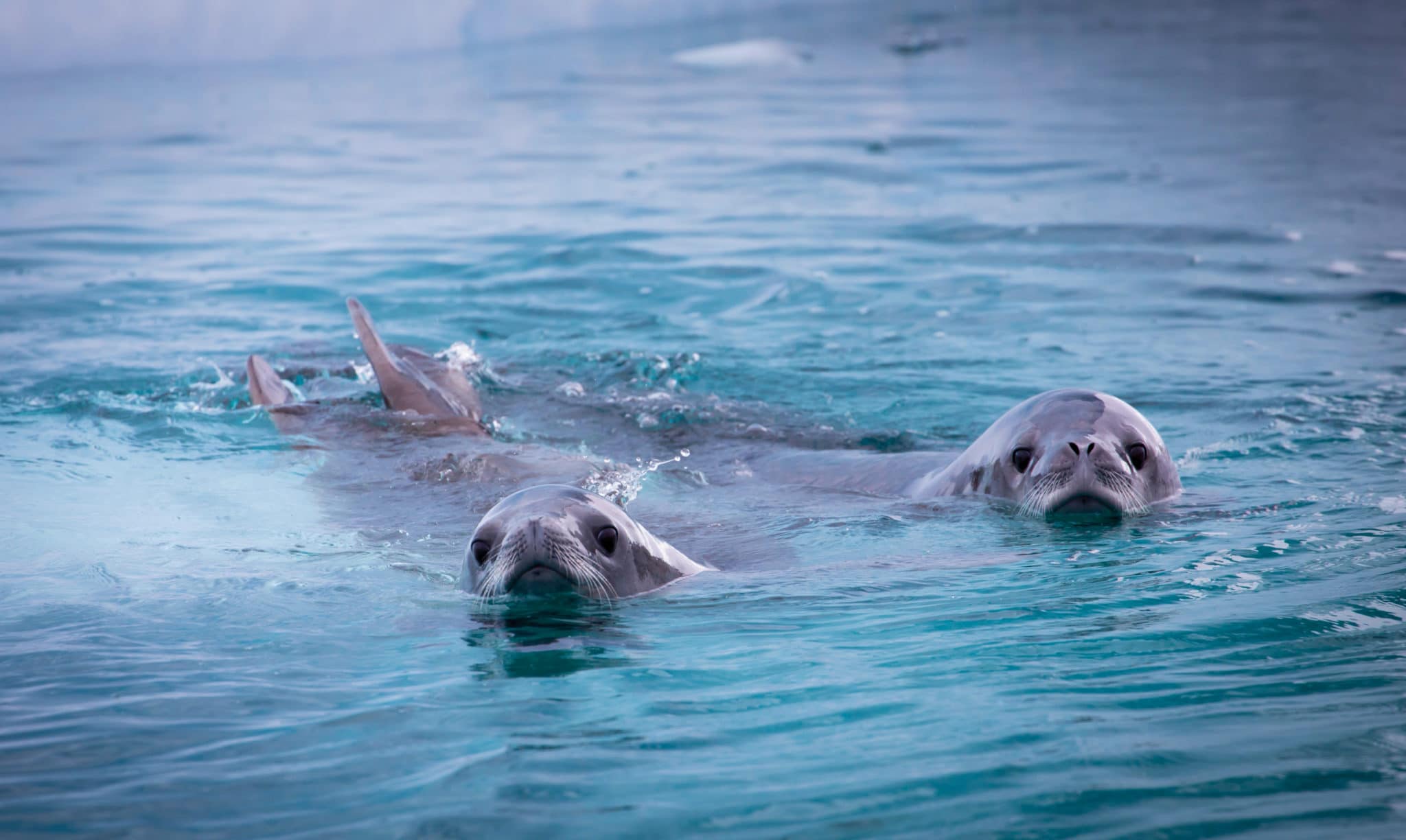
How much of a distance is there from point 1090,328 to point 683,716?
5.93 metres

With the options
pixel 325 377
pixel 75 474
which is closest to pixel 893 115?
pixel 325 377

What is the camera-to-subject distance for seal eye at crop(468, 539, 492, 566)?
4102mm

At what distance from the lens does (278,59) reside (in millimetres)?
31125

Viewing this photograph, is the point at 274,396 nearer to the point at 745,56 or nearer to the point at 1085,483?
the point at 1085,483

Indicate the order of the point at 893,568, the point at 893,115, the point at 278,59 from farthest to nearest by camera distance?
the point at 278,59
the point at 893,115
the point at 893,568

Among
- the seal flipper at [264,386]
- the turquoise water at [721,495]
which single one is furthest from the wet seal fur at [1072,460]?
the seal flipper at [264,386]

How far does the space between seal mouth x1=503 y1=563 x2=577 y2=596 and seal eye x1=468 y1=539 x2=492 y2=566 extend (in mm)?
175

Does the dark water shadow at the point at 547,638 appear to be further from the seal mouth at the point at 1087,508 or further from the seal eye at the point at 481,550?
the seal mouth at the point at 1087,508

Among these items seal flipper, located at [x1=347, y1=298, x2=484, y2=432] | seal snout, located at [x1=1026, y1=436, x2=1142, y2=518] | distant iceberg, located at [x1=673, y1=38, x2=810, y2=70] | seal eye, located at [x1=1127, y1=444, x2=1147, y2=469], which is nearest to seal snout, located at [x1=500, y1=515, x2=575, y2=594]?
seal snout, located at [x1=1026, y1=436, x2=1142, y2=518]

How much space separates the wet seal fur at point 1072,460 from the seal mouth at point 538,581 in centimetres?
185

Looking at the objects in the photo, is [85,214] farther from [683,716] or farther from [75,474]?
[683,716]

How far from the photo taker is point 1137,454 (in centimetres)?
504

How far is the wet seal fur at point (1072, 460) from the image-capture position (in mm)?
4875

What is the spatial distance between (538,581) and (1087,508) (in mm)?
2039
